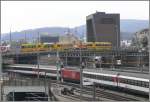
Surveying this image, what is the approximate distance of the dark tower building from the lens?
129125mm

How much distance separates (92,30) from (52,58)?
42.5 meters

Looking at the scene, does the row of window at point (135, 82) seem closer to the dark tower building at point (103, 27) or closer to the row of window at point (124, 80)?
the row of window at point (124, 80)

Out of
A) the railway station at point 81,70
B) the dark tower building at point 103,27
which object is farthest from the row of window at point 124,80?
the dark tower building at point 103,27

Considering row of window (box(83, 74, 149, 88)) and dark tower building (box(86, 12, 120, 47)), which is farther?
dark tower building (box(86, 12, 120, 47))

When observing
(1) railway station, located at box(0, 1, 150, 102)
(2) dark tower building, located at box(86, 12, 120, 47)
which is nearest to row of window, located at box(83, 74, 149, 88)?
(1) railway station, located at box(0, 1, 150, 102)

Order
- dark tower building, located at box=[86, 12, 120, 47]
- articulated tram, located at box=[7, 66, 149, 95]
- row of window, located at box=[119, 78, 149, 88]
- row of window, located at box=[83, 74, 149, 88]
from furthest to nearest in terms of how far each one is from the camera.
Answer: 1. dark tower building, located at box=[86, 12, 120, 47]
2. articulated tram, located at box=[7, 66, 149, 95]
3. row of window, located at box=[83, 74, 149, 88]
4. row of window, located at box=[119, 78, 149, 88]

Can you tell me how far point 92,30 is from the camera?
13625cm

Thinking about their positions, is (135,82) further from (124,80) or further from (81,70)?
(81,70)

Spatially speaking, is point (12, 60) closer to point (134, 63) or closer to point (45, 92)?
point (134, 63)

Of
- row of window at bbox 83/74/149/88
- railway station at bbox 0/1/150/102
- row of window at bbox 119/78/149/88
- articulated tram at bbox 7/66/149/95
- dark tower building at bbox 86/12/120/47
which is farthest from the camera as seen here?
dark tower building at bbox 86/12/120/47

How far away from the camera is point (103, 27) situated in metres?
131

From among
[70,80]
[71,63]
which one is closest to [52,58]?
[71,63]

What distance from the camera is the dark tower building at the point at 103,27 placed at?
12912 centimetres

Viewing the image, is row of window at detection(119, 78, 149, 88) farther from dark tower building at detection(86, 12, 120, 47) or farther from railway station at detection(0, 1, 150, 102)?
dark tower building at detection(86, 12, 120, 47)
